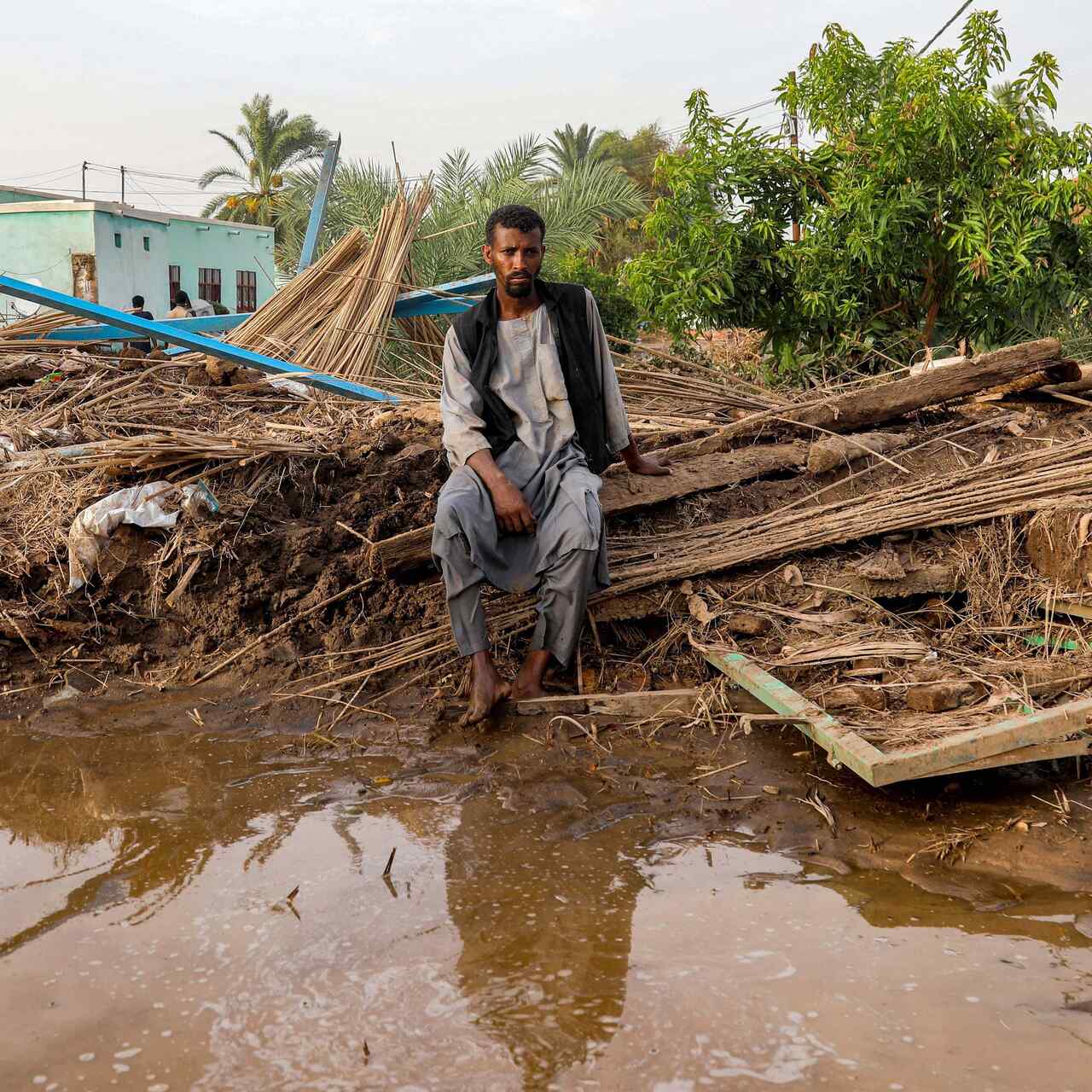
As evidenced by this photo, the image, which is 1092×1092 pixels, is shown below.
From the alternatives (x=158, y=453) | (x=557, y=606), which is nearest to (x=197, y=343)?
(x=158, y=453)

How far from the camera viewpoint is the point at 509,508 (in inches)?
128

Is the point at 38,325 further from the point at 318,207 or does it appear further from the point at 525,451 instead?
the point at 525,451

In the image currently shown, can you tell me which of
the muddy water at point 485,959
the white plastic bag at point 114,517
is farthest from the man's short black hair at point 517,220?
the muddy water at point 485,959

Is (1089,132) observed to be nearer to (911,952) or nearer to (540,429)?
(540,429)

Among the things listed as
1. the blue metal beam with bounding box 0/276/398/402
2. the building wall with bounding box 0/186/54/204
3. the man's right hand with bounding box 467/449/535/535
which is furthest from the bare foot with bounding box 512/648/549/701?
the building wall with bounding box 0/186/54/204

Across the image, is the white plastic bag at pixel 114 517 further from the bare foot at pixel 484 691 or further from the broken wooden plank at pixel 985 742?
the broken wooden plank at pixel 985 742

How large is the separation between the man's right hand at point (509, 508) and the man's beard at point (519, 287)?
625 millimetres

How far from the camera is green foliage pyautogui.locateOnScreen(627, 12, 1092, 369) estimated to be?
637 centimetres

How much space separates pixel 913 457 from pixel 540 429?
56.7 inches

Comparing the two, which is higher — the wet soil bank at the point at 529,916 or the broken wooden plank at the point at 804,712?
the broken wooden plank at the point at 804,712

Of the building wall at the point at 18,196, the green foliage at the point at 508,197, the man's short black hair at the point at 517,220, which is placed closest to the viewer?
the man's short black hair at the point at 517,220

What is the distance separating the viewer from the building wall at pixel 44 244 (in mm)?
19812

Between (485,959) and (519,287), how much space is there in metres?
2.17

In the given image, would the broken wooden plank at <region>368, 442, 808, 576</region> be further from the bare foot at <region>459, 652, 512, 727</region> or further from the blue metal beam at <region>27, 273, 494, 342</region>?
the blue metal beam at <region>27, 273, 494, 342</region>
